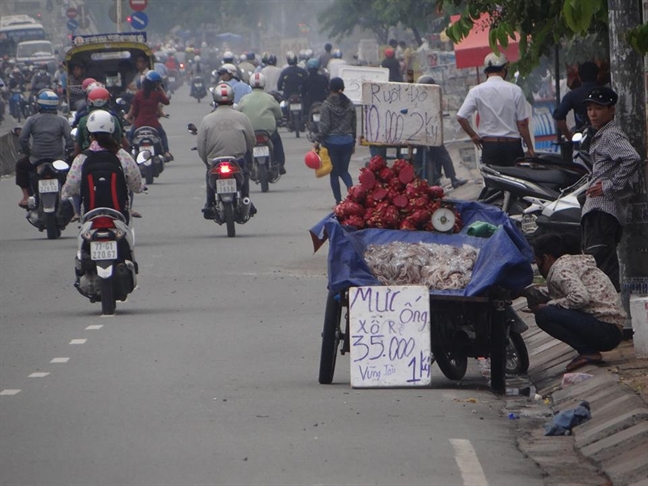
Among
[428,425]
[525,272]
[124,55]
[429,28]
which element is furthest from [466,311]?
[429,28]

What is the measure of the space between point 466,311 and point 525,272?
21.5 inches

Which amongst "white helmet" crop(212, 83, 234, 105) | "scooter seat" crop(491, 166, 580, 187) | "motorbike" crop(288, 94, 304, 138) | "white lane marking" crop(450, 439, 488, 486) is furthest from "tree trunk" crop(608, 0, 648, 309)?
"motorbike" crop(288, 94, 304, 138)

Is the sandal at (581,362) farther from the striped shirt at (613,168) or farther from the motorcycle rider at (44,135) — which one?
the motorcycle rider at (44,135)

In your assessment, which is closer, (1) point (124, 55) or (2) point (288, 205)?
(2) point (288, 205)

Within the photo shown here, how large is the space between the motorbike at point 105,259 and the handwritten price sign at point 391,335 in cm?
419

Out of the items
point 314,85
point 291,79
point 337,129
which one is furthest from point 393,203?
point 291,79

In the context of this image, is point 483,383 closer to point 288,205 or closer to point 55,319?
point 55,319

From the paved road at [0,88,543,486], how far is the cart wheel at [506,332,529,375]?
0.78 feet

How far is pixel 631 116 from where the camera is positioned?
10.8m

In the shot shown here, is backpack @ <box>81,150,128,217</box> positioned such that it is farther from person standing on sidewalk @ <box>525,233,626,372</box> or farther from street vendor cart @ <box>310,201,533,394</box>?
person standing on sidewalk @ <box>525,233,626,372</box>

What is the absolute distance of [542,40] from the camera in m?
11.1

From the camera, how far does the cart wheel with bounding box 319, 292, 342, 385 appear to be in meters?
9.64

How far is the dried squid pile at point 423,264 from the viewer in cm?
941

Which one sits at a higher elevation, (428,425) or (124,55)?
(124,55)
